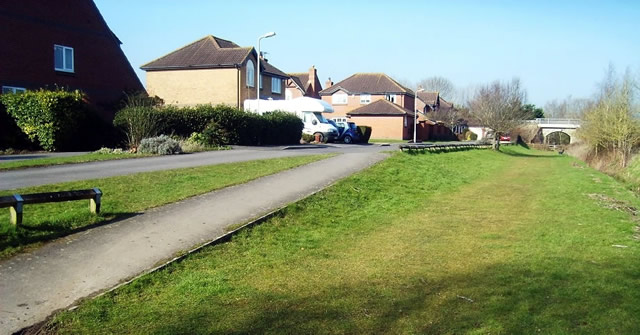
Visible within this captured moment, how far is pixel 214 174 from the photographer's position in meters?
14.9

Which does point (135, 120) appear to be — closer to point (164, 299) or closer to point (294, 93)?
point (164, 299)

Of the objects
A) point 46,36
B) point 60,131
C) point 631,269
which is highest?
point 46,36

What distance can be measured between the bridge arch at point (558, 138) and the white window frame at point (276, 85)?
143 feet

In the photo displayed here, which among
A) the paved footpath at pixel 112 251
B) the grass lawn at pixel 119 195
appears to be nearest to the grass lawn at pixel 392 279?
the paved footpath at pixel 112 251

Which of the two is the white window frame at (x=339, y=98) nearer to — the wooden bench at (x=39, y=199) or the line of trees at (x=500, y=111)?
the line of trees at (x=500, y=111)

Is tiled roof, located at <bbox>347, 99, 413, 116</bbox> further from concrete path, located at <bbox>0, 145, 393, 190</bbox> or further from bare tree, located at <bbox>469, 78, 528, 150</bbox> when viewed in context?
concrete path, located at <bbox>0, 145, 393, 190</bbox>

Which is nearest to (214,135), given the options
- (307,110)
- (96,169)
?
(96,169)

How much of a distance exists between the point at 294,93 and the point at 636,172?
44.5 metres

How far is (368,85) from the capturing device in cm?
7112

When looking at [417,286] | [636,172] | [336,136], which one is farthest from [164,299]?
[336,136]

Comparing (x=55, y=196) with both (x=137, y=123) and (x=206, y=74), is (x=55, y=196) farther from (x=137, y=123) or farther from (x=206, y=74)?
(x=206, y=74)

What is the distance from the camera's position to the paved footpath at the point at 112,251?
570cm

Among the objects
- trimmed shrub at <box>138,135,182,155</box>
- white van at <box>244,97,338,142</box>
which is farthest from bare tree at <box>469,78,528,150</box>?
trimmed shrub at <box>138,135,182,155</box>

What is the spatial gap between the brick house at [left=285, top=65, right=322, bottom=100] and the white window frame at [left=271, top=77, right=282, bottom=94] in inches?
527
